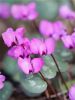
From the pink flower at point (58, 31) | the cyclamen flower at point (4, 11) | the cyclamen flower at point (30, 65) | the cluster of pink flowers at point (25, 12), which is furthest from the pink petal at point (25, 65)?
the cyclamen flower at point (4, 11)

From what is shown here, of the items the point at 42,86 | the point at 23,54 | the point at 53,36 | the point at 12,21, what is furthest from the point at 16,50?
the point at 12,21

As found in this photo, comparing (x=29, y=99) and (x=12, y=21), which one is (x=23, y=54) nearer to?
(x=29, y=99)

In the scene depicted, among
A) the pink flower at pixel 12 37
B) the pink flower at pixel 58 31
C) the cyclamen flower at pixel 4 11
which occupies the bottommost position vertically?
the cyclamen flower at pixel 4 11

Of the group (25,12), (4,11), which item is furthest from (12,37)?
(4,11)

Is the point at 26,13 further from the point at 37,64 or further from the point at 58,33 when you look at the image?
the point at 37,64

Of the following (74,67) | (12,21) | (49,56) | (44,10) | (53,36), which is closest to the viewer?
(49,56)

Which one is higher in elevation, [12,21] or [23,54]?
[23,54]

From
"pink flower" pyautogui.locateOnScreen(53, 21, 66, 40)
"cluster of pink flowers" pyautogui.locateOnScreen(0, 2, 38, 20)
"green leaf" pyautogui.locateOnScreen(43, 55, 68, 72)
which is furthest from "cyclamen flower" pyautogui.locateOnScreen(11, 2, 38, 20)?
"green leaf" pyautogui.locateOnScreen(43, 55, 68, 72)

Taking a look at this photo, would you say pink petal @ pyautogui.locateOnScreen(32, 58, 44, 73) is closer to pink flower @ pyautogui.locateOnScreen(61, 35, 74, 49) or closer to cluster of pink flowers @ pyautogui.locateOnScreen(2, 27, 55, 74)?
cluster of pink flowers @ pyautogui.locateOnScreen(2, 27, 55, 74)

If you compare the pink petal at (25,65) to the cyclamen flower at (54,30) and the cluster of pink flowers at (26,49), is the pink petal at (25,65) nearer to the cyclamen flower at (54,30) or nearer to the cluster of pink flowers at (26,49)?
the cluster of pink flowers at (26,49)
